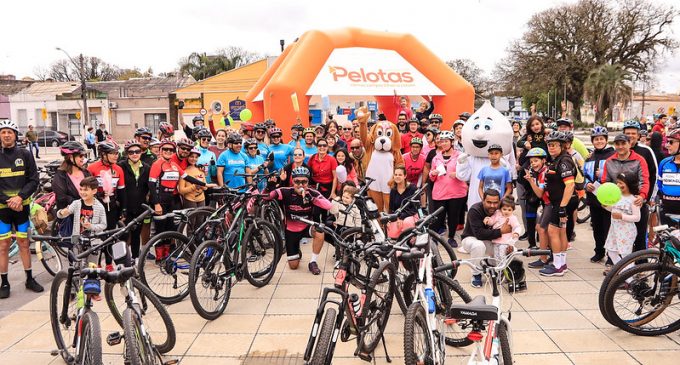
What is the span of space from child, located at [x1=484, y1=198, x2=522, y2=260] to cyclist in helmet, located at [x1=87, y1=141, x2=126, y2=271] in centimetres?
445

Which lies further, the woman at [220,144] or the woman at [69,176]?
the woman at [220,144]

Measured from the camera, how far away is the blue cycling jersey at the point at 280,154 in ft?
27.9

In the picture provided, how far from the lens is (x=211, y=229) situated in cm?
555

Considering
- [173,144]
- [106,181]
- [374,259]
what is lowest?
[374,259]

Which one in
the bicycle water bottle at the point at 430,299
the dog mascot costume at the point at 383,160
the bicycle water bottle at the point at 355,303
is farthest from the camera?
the dog mascot costume at the point at 383,160

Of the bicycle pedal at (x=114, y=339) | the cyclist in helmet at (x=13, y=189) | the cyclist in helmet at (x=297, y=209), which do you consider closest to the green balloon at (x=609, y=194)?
the cyclist in helmet at (x=297, y=209)

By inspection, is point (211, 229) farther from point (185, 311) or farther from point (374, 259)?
point (374, 259)

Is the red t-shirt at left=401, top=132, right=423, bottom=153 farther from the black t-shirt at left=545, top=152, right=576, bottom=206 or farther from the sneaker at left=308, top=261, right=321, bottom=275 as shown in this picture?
the sneaker at left=308, top=261, right=321, bottom=275

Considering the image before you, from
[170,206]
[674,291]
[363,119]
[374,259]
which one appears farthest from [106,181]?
[674,291]

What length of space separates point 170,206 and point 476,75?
6134 centimetres

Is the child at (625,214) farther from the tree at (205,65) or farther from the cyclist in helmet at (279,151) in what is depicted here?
the tree at (205,65)

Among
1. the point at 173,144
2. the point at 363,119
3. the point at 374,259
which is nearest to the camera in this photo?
the point at 374,259

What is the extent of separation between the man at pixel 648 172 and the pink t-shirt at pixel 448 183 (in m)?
2.19

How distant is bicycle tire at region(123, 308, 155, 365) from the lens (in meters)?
3.25
